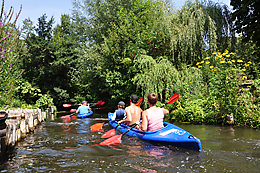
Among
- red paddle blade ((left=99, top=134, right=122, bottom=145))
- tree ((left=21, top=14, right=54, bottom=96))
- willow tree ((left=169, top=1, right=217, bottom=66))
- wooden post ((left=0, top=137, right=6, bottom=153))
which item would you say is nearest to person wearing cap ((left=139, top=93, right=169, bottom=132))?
red paddle blade ((left=99, top=134, right=122, bottom=145))

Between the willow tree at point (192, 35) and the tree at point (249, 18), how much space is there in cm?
148

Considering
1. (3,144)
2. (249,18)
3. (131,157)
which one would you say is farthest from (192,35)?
(3,144)

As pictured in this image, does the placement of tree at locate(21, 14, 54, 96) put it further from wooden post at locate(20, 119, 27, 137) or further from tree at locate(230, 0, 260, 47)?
tree at locate(230, 0, 260, 47)

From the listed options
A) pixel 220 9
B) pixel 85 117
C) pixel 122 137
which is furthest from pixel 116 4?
pixel 122 137

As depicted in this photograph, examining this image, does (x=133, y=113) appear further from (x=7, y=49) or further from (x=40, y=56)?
(x=40, y=56)

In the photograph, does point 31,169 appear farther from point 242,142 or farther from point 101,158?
point 242,142

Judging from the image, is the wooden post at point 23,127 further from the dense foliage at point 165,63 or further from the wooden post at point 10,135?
the dense foliage at point 165,63

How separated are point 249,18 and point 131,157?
31.4 feet

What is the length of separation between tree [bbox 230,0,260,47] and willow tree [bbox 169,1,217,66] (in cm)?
148

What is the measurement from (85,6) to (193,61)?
15516 millimetres

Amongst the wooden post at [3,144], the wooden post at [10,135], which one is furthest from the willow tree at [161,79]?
the wooden post at [3,144]

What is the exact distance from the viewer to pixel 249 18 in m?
10.5

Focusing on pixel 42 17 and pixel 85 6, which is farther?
pixel 85 6

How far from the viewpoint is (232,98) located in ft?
29.4
